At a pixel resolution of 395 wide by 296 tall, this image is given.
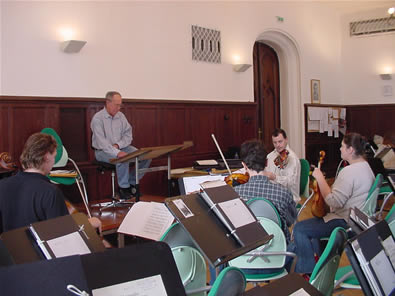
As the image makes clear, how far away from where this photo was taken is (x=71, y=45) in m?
5.39

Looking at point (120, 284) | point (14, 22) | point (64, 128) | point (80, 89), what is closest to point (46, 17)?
point (14, 22)

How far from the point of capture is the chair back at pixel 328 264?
4.75 feet

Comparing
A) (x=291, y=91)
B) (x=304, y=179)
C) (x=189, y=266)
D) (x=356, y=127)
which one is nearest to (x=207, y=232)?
(x=189, y=266)

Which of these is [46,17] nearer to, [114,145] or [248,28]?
[114,145]

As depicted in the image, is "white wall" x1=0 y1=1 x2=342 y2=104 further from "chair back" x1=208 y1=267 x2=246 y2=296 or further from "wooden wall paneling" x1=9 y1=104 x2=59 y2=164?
"chair back" x1=208 y1=267 x2=246 y2=296

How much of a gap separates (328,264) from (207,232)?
51 cm

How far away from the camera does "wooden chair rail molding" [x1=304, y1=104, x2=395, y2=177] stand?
976cm

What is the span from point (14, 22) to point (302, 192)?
4.13 meters

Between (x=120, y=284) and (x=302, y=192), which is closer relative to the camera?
(x=120, y=284)

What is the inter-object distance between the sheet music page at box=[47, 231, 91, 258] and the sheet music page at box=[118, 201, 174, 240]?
849mm

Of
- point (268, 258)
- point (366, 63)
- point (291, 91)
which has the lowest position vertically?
point (268, 258)

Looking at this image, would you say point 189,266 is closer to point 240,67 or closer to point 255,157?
point 255,157

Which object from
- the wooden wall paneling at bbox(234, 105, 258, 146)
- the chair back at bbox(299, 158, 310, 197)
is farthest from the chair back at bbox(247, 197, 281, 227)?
the wooden wall paneling at bbox(234, 105, 258, 146)

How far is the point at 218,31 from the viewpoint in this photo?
7.52 meters
